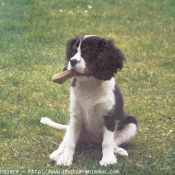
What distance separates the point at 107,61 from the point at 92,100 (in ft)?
1.10

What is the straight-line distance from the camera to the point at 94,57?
4.71 m

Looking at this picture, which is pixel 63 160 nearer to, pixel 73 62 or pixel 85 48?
pixel 73 62

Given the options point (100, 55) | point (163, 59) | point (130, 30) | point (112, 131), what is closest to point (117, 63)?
point (100, 55)

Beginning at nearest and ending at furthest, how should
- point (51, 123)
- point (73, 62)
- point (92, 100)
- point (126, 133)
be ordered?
point (73, 62), point (92, 100), point (126, 133), point (51, 123)

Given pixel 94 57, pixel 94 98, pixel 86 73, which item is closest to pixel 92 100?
pixel 94 98

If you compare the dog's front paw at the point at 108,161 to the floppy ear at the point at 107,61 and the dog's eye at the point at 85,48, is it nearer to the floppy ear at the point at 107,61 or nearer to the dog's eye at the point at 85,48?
the floppy ear at the point at 107,61

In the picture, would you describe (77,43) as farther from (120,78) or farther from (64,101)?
(120,78)

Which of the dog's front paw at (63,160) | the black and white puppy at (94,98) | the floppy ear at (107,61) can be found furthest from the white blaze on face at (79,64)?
the dog's front paw at (63,160)

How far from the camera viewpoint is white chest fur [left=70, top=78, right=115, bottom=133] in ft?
15.9

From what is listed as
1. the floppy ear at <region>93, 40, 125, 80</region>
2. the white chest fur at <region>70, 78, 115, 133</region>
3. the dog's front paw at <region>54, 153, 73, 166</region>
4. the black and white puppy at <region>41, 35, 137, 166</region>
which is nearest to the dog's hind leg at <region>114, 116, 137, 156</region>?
the black and white puppy at <region>41, 35, 137, 166</region>

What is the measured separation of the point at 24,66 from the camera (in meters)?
7.71

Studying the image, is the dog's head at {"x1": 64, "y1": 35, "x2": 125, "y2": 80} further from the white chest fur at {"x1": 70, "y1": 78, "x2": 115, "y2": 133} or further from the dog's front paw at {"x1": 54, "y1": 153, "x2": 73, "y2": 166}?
the dog's front paw at {"x1": 54, "y1": 153, "x2": 73, "y2": 166}

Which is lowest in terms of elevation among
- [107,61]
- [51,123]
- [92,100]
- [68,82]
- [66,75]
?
[68,82]

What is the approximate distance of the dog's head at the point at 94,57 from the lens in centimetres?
465
